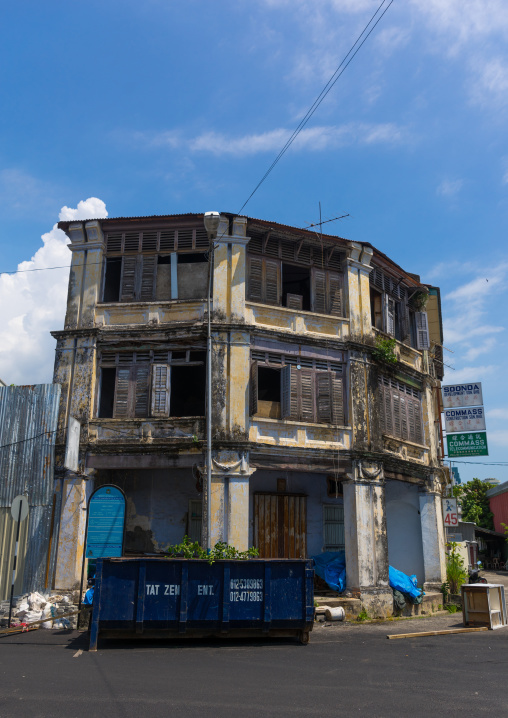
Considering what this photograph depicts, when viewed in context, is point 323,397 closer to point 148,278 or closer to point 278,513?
point 278,513

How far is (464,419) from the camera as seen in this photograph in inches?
815

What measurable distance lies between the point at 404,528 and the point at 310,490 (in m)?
3.73

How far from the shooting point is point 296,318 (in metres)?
17.5

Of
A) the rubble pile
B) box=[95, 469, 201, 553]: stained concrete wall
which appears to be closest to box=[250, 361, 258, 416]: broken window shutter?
box=[95, 469, 201, 553]: stained concrete wall

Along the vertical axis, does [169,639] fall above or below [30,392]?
below

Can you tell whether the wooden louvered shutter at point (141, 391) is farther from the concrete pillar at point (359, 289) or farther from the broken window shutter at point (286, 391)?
the concrete pillar at point (359, 289)

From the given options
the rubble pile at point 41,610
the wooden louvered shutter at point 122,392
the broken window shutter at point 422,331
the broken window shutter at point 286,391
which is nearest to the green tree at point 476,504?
the broken window shutter at point 422,331

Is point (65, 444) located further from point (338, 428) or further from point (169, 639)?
point (338, 428)

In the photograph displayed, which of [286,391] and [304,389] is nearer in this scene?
[286,391]

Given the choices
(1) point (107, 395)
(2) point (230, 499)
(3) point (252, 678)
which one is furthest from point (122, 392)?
(3) point (252, 678)

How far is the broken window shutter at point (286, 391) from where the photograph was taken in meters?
16.7

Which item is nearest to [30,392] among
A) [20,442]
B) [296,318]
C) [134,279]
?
[20,442]

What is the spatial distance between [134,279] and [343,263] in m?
6.08

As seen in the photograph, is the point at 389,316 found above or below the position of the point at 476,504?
above
